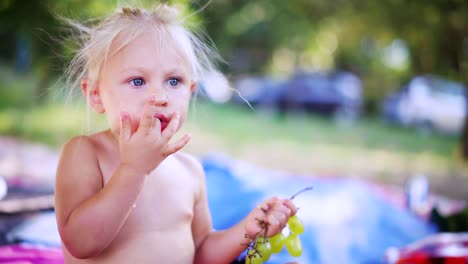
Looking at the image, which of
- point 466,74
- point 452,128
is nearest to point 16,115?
point 466,74

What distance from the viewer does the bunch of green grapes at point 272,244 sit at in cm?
91

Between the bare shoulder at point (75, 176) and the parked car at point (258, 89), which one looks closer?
the bare shoulder at point (75, 176)

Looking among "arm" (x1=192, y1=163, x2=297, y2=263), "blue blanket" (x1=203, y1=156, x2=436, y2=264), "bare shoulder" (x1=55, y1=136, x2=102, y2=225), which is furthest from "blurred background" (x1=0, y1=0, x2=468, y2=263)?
"arm" (x1=192, y1=163, x2=297, y2=263)

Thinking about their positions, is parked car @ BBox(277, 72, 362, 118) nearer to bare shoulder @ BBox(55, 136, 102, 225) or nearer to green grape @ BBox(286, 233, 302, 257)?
green grape @ BBox(286, 233, 302, 257)

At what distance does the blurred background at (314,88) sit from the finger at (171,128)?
31 centimetres

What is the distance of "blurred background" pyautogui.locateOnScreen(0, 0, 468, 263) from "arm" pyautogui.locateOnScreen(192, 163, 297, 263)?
263mm

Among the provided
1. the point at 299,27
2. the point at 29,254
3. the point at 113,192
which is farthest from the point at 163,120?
the point at 299,27

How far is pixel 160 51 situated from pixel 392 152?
15.5ft

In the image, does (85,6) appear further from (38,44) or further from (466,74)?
(466,74)

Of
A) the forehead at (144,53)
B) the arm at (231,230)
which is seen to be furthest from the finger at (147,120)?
the arm at (231,230)

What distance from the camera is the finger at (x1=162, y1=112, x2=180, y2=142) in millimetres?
808

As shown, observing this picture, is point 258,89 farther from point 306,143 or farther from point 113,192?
point 113,192

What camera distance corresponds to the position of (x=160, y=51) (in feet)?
2.96

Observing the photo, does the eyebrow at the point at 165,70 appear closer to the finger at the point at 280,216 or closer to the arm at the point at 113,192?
the arm at the point at 113,192
